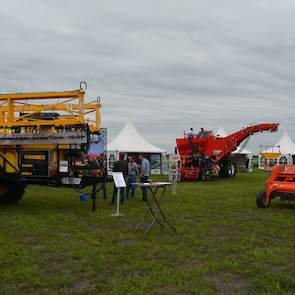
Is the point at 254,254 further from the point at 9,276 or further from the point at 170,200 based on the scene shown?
the point at 170,200

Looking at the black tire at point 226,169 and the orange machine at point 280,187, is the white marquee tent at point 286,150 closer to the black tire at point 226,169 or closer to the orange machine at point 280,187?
the black tire at point 226,169

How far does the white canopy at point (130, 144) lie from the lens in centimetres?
2895

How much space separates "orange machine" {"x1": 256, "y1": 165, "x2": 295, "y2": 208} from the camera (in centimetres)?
1159

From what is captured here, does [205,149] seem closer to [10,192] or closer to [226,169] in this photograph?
[226,169]

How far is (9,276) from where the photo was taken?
5531 millimetres

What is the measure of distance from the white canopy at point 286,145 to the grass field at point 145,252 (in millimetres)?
28915

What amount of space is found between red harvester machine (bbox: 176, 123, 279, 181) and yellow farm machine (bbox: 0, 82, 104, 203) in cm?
1346

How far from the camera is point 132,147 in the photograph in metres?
29.3

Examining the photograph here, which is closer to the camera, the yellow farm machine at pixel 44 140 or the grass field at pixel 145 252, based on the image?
the grass field at pixel 145 252

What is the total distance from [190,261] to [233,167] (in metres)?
22.1

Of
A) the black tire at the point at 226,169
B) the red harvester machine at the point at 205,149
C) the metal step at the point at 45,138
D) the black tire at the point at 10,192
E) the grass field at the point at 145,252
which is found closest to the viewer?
the grass field at the point at 145,252

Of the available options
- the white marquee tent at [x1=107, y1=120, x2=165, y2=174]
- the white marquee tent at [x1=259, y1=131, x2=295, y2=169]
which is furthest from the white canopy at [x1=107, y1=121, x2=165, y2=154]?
the white marquee tent at [x1=259, y1=131, x2=295, y2=169]

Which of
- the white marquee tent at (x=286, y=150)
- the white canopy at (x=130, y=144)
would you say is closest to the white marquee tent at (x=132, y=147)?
the white canopy at (x=130, y=144)

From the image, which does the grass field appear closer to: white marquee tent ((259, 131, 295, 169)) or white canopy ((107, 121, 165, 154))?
white canopy ((107, 121, 165, 154))
